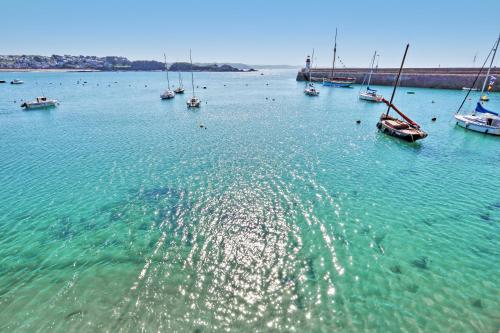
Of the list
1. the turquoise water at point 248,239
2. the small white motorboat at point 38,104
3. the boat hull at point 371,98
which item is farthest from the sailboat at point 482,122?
the small white motorboat at point 38,104

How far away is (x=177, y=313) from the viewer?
1105cm

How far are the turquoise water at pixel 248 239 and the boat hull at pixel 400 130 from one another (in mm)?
2516

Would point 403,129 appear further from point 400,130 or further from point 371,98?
point 371,98

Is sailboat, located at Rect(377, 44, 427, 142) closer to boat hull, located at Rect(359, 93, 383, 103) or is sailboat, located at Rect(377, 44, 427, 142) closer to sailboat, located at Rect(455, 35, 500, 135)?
sailboat, located at Rect(455, 35, 500, 135)

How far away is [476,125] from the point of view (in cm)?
4134

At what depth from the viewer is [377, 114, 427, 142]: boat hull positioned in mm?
35062

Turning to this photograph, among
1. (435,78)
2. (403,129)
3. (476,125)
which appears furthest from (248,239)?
(435,78)

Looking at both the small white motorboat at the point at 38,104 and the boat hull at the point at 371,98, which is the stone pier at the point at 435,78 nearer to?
the boat hull at the point at 371,98

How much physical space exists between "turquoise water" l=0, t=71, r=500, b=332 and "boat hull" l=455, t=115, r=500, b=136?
9617mm

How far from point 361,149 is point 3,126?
61.5m

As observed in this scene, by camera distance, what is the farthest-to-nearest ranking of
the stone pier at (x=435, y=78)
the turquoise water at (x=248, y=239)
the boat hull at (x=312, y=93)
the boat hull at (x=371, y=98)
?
the stone pier at (x=435, y=78)
the boat hull at (x=312, y=93)
the boat hull at (x=371, y=98)
the turquoise water at (x=248, y=239)

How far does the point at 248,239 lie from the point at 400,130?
3284 cm

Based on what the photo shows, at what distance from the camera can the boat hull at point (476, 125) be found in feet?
130

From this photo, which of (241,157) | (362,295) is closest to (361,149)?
(241,157)
